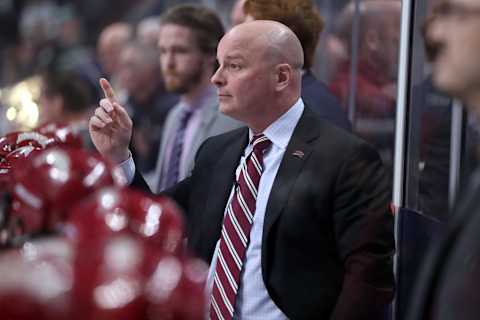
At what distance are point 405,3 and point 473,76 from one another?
5.53ft

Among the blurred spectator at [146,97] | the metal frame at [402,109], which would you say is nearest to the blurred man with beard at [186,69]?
the metal frame at [402,109]

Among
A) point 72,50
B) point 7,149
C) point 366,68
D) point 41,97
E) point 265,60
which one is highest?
point 7,149

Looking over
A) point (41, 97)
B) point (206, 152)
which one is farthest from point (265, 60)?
point (41, 97)

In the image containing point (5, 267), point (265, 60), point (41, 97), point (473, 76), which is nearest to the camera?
point (5, 267)

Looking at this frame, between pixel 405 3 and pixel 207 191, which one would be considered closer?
pixel 207 191

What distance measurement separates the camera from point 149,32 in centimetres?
596

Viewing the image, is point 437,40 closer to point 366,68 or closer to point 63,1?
point 366,68

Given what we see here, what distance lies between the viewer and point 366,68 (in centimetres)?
373

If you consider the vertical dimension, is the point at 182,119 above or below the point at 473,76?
below

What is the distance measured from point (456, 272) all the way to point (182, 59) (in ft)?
7.93

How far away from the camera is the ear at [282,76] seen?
2.33 m

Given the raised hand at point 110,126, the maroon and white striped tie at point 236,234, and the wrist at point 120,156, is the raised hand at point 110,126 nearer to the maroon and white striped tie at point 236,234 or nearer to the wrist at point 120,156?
the wrist at point 120,156

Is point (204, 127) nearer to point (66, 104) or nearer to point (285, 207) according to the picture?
point (66, 104)

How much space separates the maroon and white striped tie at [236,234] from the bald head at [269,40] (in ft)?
0.66
